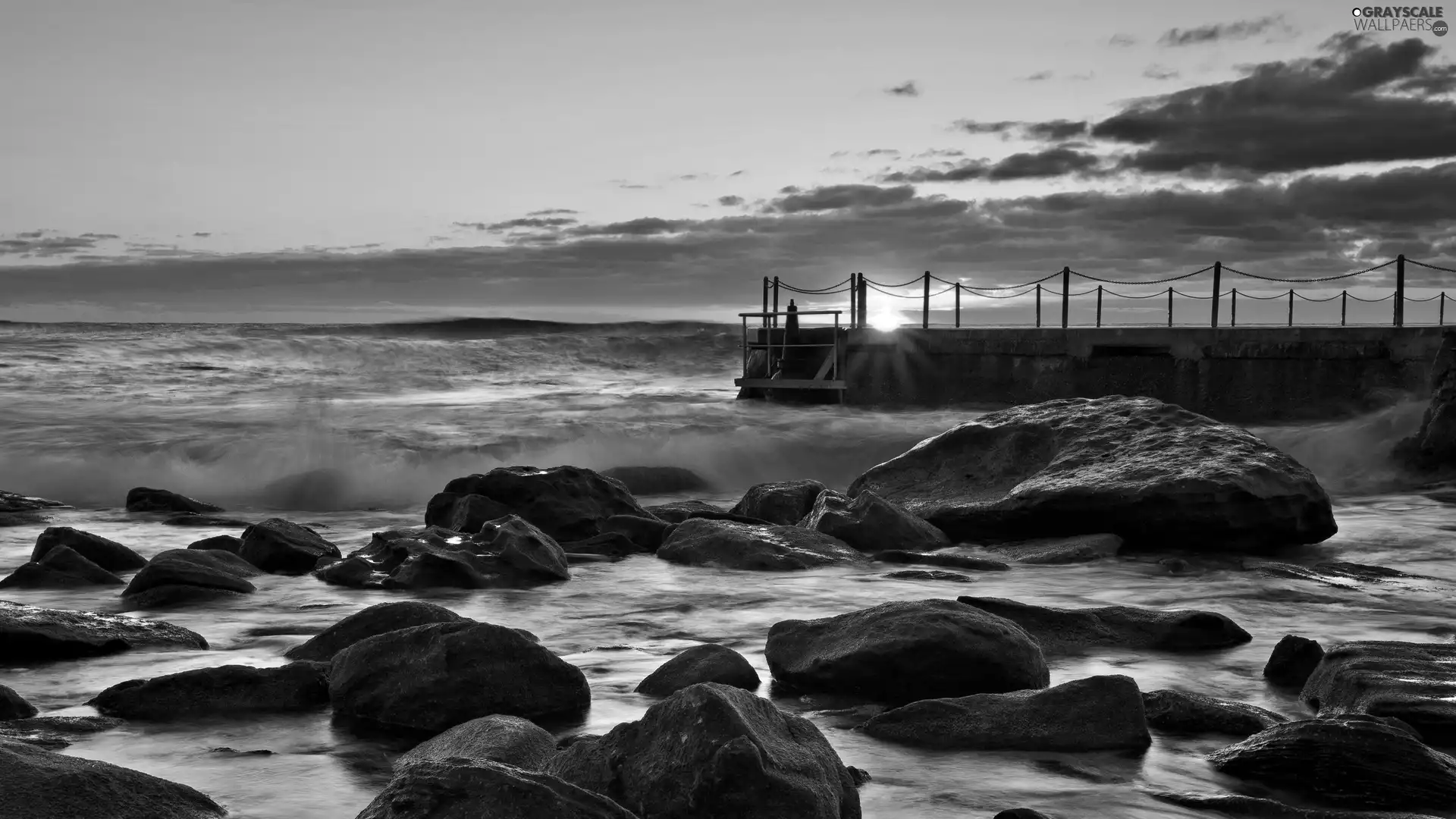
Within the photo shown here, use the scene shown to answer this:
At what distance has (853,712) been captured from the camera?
12.2ft

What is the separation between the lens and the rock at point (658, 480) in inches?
431

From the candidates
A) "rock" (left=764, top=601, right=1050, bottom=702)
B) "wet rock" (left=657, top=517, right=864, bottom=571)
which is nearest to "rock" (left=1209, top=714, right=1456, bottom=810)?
"rock" (left=764, top=601, right=1050, bottom=702)

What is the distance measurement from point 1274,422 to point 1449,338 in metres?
4.08

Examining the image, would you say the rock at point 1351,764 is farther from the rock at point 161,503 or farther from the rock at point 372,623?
the rock at point 161,503

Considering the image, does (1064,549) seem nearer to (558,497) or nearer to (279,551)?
(558,497)

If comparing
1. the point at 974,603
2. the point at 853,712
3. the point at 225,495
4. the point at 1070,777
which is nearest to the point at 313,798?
the point at 853,712

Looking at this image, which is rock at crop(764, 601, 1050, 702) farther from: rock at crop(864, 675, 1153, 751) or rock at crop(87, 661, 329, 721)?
rock at crop(87, 661, 329, 721)

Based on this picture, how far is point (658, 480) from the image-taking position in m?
11.2

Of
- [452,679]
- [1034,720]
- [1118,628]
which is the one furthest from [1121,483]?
[452,679]

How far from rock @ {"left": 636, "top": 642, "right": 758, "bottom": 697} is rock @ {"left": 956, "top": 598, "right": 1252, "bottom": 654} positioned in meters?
0.99

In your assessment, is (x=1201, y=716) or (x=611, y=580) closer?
(x=1201, y=716)

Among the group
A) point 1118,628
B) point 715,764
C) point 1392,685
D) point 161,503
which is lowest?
point 161,503

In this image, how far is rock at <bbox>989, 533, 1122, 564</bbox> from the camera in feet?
22.2

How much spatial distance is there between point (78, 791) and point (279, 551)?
413 centimetres
